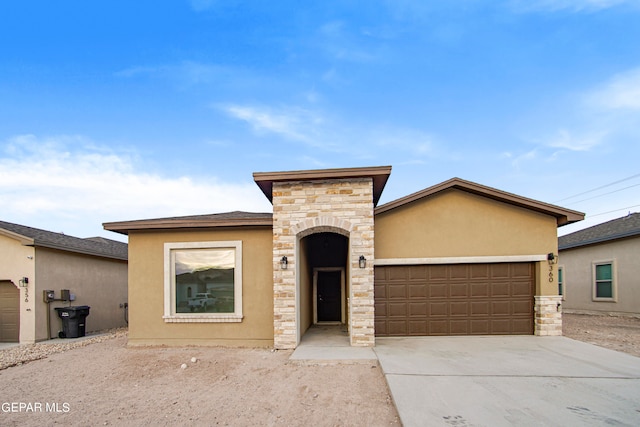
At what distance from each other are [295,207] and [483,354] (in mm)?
5238

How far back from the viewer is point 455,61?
1167 centimetres

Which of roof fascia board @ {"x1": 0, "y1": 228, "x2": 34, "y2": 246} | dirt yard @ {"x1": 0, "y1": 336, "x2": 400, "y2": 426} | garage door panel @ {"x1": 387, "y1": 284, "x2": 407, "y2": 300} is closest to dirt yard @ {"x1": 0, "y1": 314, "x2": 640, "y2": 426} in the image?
dirt yard @ {"x1": 0, "y1": 336, "x2": 400, "y2": 426}

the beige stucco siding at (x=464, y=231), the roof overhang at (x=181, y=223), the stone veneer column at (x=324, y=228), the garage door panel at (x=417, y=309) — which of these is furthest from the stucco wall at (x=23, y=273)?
the garage door panel at (x=417, y=309)

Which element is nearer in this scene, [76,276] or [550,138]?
[76,276]

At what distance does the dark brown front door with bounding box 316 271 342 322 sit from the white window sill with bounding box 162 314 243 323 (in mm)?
3962

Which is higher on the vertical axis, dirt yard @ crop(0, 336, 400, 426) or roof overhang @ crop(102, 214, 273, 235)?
roof overhang @ crop(102, 214, 273, 235)

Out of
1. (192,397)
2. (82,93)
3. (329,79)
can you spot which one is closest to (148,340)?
(192,397)

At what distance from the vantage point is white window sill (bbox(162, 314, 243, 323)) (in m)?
8.41

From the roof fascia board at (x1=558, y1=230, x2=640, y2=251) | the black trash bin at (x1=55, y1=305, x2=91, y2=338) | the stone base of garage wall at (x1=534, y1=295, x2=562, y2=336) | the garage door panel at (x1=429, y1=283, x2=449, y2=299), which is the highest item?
the roof fascia board at (x1=558, y1=230, x2=640, y2=251)

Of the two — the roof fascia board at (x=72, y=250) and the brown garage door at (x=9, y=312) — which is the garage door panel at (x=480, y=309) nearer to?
the roof fascia board at (x=72, y=250)

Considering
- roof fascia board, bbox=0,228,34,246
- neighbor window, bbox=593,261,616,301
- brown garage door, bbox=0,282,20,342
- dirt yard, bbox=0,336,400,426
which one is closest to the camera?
dirt yard, bbox=0,336,400,426

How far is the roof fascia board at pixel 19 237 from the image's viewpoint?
9.84 meters

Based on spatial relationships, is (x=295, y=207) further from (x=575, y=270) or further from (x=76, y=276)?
(x=575, y=270)

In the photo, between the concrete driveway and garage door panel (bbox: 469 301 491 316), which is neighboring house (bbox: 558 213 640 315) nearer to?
the concrete driveway
